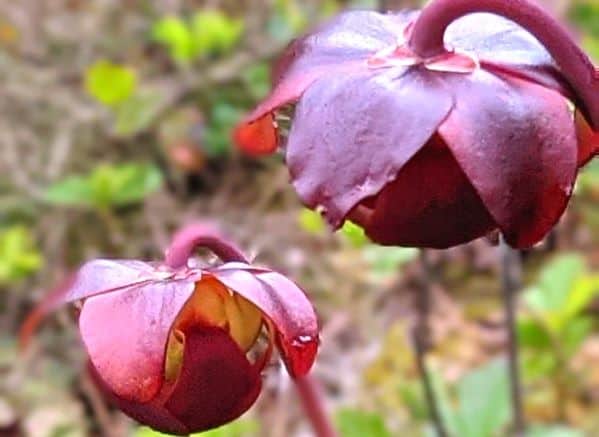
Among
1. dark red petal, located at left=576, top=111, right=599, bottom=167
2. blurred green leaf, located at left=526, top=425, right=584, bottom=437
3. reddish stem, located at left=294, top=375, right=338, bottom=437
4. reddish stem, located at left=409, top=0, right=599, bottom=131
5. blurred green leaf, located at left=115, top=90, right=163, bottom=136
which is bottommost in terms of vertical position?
blurred green leaf, located at left=115, top=90, right=163, bottom=136

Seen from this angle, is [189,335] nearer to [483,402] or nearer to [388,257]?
[388,257]

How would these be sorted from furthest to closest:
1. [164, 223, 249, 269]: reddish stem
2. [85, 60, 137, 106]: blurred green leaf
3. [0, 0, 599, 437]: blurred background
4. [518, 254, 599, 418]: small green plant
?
[85, 60, 137, 106]: blurred green leaf < [0, 0, 599, 437]: blurred background < [518, 254, 599, 418]: small green plant < [164, 223, 249, 269]: reddish stem

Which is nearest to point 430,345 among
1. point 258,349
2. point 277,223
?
point 277,223

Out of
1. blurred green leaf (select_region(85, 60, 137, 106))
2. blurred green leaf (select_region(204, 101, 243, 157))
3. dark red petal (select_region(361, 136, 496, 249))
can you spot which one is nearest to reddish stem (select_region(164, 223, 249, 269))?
dark red petal (select_region(361, 136, 496, 249))

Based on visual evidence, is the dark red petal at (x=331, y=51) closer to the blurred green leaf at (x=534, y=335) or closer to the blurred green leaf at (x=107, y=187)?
the blurred green leaf at (x=534, y=335)

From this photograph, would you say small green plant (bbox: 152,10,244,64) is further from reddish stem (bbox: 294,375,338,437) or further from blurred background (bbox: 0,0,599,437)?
reddish stem (bbox: 294,375,338,437)

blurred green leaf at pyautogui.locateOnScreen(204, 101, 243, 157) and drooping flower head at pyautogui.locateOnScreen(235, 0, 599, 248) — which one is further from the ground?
drooping flower head at pyautogui.locateOnScreen(235, 0, 599, 248)

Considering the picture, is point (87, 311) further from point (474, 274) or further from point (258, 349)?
point (474, 274)
